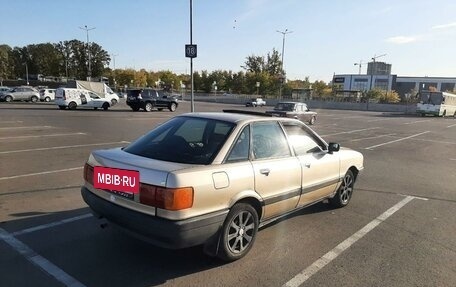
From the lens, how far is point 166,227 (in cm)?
352

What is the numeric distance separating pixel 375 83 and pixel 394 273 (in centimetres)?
12802

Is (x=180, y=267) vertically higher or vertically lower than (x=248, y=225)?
lower

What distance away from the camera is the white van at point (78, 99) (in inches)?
1174

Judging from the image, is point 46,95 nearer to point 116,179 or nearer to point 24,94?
point 24,94

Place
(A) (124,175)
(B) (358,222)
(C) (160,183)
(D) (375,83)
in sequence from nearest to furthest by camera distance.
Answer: (C) (160,183), (A) (124,175), (B) (358,222), (D) (375,83)

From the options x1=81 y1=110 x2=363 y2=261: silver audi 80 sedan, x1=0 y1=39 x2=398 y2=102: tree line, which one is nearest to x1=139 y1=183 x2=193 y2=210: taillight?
x1=81 y1=110 x2=363 y2=261: silver audi 80 sedan

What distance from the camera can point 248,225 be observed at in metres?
4.26

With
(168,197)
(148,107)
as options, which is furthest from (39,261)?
(148,107)

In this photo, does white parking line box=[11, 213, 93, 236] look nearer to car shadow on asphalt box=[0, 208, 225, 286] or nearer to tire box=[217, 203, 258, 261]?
car shadow on asphalt box=[0, 208, 225, 286]

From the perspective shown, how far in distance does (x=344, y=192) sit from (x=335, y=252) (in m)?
1.94

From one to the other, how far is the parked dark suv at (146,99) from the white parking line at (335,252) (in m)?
27.5

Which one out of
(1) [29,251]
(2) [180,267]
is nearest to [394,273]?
(2) [180,267]

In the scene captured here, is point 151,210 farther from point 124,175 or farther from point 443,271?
point 443,271

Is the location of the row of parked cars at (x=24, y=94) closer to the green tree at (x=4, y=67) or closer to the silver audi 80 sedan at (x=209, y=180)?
the silver audi 80 sedan at (x=209, y=180)
